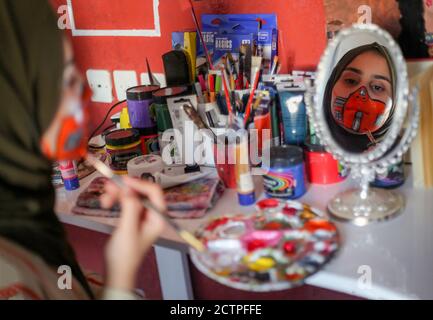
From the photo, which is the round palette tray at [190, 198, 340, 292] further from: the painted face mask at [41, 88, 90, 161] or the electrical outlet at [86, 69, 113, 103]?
the electrical outlet at [86, 69, 113, 103]

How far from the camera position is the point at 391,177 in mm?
854

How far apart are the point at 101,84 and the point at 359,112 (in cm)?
81

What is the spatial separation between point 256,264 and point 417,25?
549 millimetres

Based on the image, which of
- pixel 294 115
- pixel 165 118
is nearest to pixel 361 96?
pixel 294 115

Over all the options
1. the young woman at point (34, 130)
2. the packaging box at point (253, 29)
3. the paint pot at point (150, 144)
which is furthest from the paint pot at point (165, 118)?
the young woman at point (34, 130)

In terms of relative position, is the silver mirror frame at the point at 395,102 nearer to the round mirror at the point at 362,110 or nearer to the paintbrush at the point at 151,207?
the round mirror at the point at 362,110

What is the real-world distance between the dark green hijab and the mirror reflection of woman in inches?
20.7

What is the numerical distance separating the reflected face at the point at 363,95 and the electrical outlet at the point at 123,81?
→ 0.64 m

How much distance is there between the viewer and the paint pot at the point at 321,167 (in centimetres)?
90

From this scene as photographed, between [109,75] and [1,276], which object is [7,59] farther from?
[109,75]

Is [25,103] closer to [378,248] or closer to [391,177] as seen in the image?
[378,248]

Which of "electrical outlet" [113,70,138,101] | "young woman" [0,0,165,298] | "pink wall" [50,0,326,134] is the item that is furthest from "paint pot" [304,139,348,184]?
"electrical outlet" [113,70,138,101]

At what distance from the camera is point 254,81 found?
0.95 meters

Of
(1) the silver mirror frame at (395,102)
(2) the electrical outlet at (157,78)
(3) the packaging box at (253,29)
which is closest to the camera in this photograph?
(1) the silver mirror frame at (395,102)
